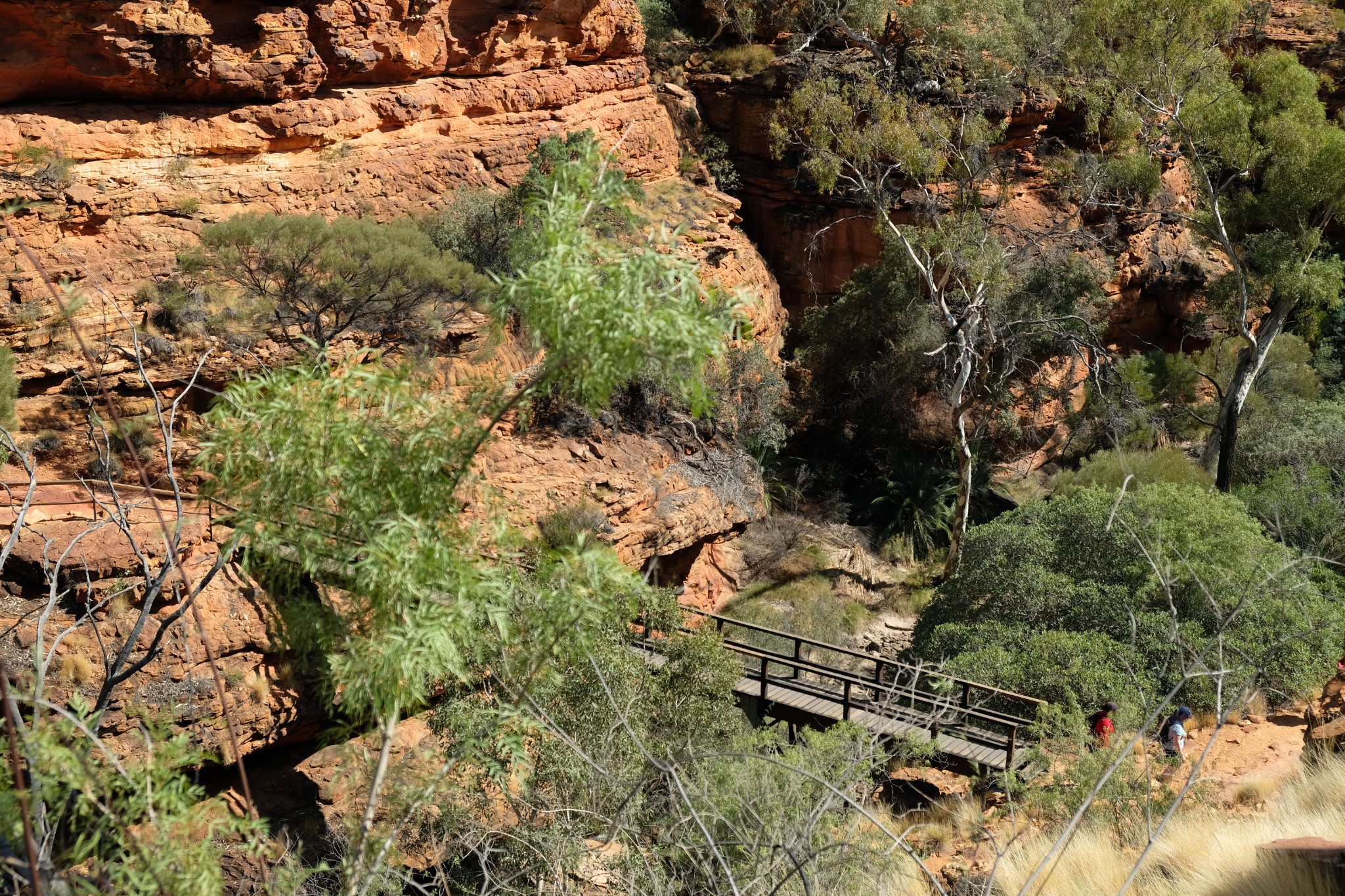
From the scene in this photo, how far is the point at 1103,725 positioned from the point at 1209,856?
3.65 m

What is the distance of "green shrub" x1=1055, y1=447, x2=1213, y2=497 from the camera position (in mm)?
17844

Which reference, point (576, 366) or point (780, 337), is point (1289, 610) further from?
point (780, 337)

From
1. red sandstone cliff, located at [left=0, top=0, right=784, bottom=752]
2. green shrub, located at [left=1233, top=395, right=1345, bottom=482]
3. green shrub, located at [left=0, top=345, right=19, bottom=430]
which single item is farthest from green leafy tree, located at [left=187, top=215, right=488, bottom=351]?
green shrub, located at [left=1233, top=395, right=1345, bottom=482]

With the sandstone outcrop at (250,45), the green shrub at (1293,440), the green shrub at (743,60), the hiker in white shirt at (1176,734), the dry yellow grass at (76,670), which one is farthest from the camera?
the green shrub at (743,60)

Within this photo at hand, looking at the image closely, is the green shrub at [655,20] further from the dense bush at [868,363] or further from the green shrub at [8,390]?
the green shrub at [8,390]

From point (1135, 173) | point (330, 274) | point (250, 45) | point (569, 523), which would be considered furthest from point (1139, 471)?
point (250, 45)

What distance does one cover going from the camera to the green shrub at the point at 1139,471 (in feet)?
58.5

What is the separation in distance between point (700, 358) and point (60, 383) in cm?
1091

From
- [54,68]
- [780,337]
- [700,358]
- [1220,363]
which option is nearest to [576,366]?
[700,358]

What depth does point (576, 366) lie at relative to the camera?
14.1 feet

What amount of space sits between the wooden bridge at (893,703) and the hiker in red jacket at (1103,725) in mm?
565

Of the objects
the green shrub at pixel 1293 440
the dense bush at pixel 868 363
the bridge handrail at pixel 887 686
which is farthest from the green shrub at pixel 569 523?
the green shrub at pixel 1293 440

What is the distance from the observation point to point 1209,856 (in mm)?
6727

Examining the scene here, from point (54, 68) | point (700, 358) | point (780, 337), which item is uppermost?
point (700, 358)
